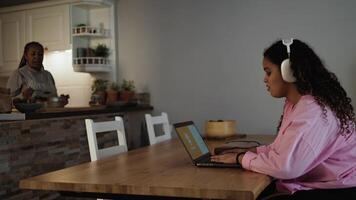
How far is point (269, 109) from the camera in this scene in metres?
3.53

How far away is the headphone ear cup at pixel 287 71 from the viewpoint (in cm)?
145

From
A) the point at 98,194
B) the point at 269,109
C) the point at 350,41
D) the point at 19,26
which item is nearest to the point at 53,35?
the point at 19,26

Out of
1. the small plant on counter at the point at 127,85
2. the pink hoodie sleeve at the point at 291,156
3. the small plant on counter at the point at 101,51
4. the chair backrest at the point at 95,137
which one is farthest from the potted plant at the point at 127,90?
the pink hoodie sleeve at the point at 291,156

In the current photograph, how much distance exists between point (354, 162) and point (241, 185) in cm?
50

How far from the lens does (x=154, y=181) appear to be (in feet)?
4.17

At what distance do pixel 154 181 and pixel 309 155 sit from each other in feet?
1.65

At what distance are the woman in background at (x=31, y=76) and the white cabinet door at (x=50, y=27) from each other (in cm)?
63

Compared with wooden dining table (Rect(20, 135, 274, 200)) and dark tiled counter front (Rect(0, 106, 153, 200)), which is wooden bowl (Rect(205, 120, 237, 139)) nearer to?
wooden dining table (Rect(20, 135, 274, 200))

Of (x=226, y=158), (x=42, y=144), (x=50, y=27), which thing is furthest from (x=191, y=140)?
(x=50, y=27)

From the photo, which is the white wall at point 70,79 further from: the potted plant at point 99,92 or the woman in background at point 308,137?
the woman in background at point 308,137

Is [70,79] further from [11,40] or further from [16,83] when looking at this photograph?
[11,40]

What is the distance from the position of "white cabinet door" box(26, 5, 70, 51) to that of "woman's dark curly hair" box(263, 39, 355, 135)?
3109 mm

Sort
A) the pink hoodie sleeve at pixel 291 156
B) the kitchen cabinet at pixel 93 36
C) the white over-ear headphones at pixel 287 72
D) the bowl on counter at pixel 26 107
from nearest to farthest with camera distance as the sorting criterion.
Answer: the pink hoodie sleeve at pixel 291 156 < the white over-ear headphones at pixel 287 72 < the bowl on counter at pixel 26 107 < the kitchen cabinet at pixel 93 36

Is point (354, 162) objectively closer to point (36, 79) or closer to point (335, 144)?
point (335, 144)
